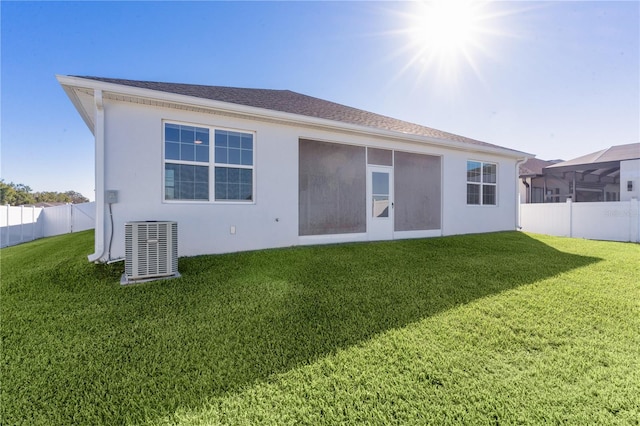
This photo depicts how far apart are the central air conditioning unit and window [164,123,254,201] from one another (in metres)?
1.40

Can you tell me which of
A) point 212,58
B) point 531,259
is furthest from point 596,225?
point 212,58

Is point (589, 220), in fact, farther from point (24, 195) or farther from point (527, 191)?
point (24, 195)

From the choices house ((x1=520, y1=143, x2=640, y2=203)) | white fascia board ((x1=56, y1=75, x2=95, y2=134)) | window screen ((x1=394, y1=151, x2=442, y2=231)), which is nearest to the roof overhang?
house ((x1=520, y1=143, x2=640, y2=203))

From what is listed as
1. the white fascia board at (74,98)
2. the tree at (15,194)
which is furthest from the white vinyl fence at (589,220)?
the tree at (15,194)

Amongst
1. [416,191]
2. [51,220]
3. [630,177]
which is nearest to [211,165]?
[416,191]

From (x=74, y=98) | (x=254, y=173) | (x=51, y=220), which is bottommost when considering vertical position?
(x=51, y=220)

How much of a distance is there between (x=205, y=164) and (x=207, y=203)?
0.81 metres

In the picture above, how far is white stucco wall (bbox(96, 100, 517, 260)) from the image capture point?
4758mm

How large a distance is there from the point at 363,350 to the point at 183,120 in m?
5.23

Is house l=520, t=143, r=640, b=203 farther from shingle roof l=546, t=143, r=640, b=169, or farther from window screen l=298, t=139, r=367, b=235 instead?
window screen l=298, t=139, r=367, b=235

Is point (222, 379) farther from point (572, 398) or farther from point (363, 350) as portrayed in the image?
point (572, 398)

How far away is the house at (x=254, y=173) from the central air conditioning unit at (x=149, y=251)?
1185 millimetres

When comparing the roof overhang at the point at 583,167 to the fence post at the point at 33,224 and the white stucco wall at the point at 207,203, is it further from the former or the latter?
the fence post at the point at 33,224

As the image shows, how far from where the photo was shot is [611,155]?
554 inches
